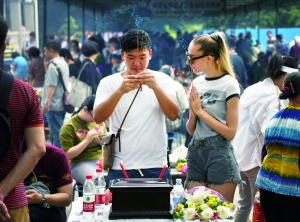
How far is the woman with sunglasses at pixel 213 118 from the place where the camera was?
4.41m

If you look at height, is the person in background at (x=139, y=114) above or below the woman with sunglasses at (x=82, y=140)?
above

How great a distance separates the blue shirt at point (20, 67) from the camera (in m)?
13.4

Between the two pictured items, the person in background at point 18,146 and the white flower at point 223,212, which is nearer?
the person in background at point 18,146

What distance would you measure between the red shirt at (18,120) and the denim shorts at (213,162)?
161 cm

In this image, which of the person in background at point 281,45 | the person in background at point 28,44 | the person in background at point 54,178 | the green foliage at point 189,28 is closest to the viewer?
the person in background at point 54,178

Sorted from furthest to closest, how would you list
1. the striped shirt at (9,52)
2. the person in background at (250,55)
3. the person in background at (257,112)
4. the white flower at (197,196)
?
the striped shirt at (9,52) → the person in background at (250,55) → the person in background at (257,112) → the white flower at (197,196)

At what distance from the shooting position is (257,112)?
5461mm

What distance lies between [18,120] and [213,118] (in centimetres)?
175

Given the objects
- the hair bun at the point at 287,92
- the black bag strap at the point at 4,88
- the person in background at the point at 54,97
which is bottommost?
the person in background at the point at 54,97

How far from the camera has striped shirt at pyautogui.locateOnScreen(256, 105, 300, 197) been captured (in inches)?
163

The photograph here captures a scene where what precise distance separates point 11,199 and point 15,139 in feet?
1.00

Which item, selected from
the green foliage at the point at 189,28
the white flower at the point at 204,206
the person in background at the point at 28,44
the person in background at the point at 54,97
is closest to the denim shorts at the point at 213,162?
the white flower at the point at 204,206

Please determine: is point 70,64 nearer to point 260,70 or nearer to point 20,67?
point 20,67

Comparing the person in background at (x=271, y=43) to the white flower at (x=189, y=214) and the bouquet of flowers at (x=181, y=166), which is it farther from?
the white flower at (x=189, y=214)
